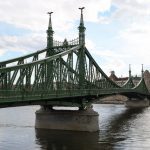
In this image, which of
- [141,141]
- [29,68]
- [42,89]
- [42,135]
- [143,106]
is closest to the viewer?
[29,68]

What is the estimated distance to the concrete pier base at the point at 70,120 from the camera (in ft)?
218

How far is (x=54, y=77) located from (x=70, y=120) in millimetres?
9707

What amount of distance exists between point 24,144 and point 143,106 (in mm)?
116723

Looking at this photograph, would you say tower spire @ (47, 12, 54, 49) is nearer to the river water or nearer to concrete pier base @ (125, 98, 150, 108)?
the river water

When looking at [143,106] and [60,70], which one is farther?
[143,106]

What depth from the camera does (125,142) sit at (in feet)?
186

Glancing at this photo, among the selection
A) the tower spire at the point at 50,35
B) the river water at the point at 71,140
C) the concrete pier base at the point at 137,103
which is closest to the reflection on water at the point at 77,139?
the river water at the point at 71,140

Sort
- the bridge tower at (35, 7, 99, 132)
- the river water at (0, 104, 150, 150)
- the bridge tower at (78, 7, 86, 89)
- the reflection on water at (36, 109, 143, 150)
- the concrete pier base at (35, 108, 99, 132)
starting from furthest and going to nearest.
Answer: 1. the bridge tower at (78, 7, 86, 89)
2. the bridge tower at (35, 7, 99, 132)
3. the concrete pier base at (35, 108, 99, 132)
4. the reflection on water at (36, 109, 143, 150)
5. the river water at (0, 104, 150, 150)

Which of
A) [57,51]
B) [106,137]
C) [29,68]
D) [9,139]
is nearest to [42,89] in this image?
[29,68]

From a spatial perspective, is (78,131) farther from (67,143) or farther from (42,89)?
(42,89)

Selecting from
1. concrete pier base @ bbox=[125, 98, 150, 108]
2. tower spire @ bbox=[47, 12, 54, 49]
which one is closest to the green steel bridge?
tower spire @ bbox=[47, 12, 54, 49]

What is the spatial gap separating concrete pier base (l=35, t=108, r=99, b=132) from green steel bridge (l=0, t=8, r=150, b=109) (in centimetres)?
188

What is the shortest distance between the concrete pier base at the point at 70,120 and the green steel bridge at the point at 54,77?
188 cm

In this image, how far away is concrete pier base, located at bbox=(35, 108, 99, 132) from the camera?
66562mm
